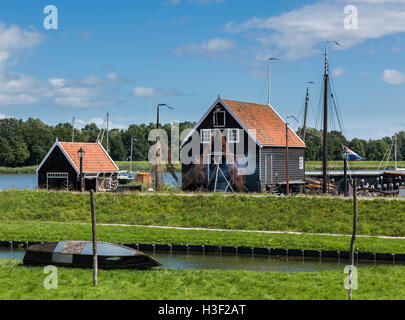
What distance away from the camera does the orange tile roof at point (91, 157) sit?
159ft

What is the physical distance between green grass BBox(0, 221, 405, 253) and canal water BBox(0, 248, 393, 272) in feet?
4.10

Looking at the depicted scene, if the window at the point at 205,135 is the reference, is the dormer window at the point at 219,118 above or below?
above

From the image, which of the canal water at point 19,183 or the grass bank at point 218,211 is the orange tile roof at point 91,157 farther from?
the grass bank at point 218,211

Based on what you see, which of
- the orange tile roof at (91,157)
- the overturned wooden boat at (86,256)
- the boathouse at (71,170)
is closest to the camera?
the overturned wooden boat at (86,256)

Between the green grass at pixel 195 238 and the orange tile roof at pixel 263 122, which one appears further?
the orange tile roof at pixel 263 122

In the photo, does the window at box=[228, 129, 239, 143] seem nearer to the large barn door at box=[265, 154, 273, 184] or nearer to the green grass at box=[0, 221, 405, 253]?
the large barn door at box=[265, 154, 273, 184]

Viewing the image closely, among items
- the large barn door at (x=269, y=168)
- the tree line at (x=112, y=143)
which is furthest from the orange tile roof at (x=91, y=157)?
the tree line at (x=112, y=143)

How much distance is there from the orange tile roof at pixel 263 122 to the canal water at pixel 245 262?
883 inches

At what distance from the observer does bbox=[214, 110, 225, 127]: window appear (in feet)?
161

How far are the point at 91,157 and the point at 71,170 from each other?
2.77m

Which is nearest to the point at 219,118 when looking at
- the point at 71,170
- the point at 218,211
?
the point at 71,170

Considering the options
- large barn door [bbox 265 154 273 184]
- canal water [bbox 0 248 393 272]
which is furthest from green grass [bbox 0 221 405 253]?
large barn door [bbox 265 154 273 184]
